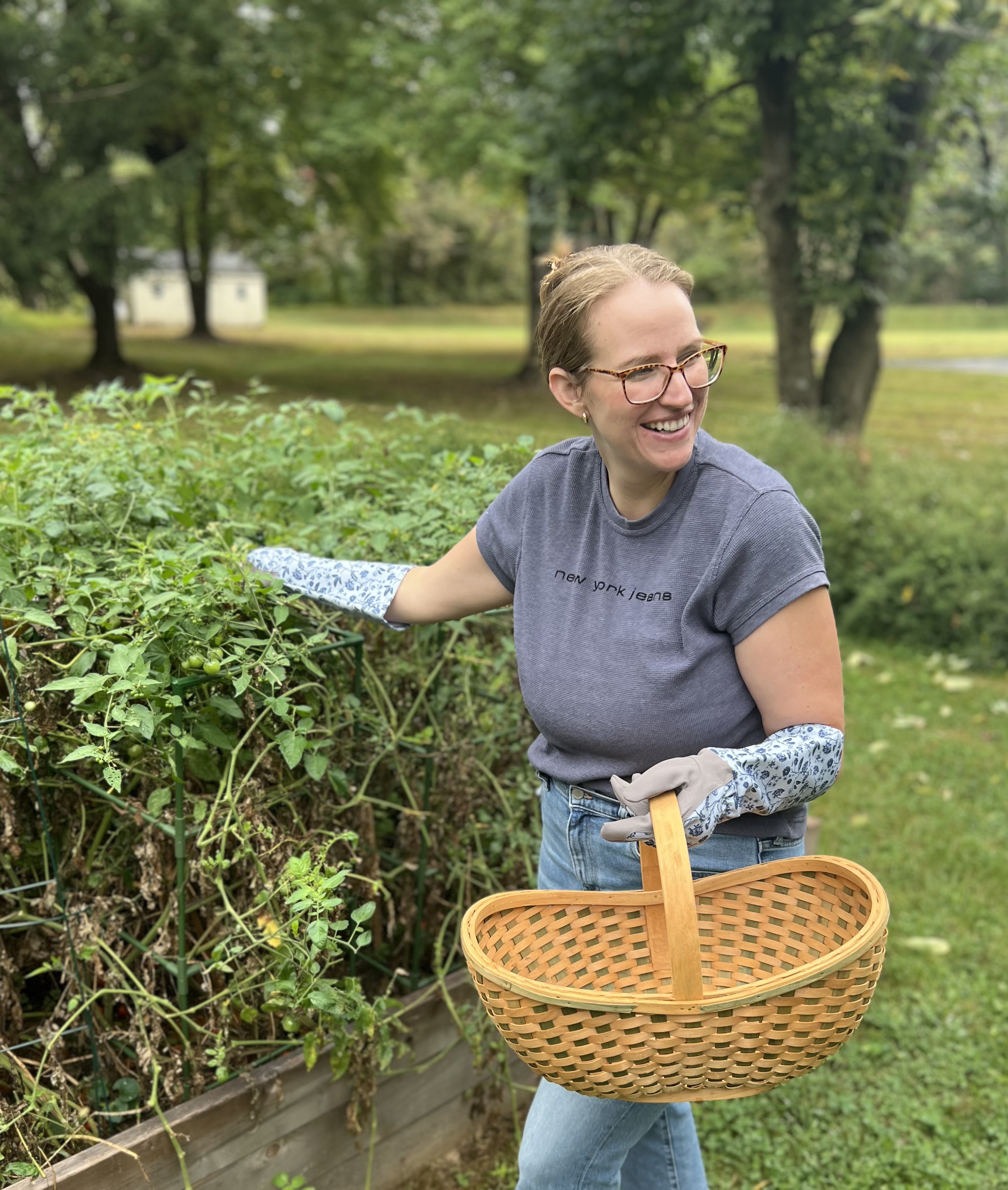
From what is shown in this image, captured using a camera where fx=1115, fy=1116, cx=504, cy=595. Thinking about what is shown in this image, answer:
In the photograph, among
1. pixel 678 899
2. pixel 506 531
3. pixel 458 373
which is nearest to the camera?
pixel 678 899

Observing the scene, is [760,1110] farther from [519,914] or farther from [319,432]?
[319,432]

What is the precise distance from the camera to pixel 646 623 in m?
1.61

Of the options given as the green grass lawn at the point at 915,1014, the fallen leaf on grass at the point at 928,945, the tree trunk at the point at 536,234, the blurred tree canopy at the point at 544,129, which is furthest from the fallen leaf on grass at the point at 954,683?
the blurred tree canopy at the point at 544,129

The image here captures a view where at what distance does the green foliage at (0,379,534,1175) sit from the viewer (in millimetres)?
1910

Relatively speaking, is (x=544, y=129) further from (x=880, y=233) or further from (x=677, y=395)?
(x=677, y=395)

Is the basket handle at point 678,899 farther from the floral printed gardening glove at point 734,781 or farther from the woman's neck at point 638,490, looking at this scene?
the woman's neck at point 638,490

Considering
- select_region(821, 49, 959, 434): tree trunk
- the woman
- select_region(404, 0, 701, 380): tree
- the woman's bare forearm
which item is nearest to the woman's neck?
the woman

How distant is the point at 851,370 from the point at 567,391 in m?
8.02

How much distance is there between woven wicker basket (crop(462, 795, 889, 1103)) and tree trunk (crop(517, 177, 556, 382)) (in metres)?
3.63

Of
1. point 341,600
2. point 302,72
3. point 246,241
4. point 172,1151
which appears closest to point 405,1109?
point 172,1151

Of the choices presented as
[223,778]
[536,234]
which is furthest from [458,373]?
[223,778]

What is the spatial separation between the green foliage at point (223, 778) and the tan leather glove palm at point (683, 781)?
0.62m

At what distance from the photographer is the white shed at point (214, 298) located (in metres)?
45.2

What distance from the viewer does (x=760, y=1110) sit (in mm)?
2791
